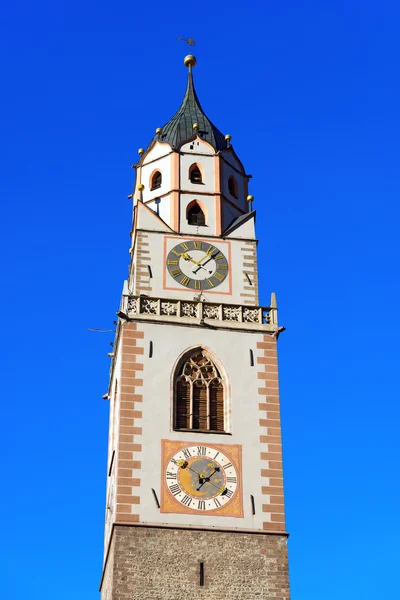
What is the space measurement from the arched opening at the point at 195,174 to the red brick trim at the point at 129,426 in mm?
6539

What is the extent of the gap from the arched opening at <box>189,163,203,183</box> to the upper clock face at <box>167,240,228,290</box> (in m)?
2.66

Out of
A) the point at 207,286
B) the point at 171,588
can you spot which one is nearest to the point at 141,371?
the point at 207,286

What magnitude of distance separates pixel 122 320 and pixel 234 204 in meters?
6.74

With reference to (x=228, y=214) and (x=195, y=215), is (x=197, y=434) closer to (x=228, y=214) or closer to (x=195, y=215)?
(x=195, y=215)

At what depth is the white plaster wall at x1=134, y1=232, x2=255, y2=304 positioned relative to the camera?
3453 centimetres

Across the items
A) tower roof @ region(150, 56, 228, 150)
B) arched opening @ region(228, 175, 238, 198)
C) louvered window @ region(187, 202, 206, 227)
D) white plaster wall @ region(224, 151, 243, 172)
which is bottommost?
louvered window @ region(187, 202, 206, 227)

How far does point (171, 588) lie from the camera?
29.0 m

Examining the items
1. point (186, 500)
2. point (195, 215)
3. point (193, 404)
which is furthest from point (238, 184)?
point (186, 500)

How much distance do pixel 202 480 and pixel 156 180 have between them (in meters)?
11.2

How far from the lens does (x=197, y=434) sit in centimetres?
3148

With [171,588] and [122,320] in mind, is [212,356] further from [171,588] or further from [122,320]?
[171,588]

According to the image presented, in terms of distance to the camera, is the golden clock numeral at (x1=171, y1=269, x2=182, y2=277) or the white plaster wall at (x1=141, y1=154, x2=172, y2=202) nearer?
the golden clock numeral at (x1=171, y1=269, x2=182, y2=277)

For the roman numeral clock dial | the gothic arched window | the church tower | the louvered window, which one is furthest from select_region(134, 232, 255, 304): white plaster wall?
the roman numeral clock dial

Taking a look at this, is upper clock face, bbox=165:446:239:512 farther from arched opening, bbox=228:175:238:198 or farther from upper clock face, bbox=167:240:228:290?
arched opening, bbox=228:175:238:198
